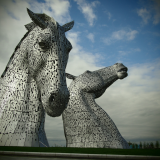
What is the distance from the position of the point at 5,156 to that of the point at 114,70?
16.3 ft

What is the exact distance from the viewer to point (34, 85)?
7.18 feet

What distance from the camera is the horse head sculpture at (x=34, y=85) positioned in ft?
6.06

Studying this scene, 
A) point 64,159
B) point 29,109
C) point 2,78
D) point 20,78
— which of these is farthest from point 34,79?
point 64,159

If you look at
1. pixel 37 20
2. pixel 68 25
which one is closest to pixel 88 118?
pixel 68 25

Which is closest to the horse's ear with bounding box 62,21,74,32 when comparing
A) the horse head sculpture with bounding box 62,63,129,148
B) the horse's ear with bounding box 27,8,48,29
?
the horse's ear with bounding box 27,8,48,29

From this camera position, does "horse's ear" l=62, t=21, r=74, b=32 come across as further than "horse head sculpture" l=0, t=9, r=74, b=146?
Yes

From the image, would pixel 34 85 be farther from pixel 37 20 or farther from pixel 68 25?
pixel 68 25

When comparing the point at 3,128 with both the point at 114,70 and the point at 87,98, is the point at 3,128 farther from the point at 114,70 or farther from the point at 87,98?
the point at 114,70

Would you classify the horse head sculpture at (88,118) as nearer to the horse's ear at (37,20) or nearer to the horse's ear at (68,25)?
the horse's ear at (68,25)

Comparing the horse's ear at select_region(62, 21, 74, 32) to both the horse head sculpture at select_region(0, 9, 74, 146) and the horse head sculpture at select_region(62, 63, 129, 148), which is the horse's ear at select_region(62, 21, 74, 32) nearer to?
the horse head sculpture at select_region(0, 9, 74, 146)

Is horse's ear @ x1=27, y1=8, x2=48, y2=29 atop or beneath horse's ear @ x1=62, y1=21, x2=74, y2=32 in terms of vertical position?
beneath

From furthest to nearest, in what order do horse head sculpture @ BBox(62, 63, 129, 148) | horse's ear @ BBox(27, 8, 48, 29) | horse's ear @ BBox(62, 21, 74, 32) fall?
1. horse head sculpture @ BBox(62, 63, 129, 148)
2. horse's ear @ BBox(62, 21, 74, 32)
3. horse's ear @ BBox(27, 8, 48, 29)

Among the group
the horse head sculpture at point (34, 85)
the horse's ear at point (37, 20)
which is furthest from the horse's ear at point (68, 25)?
the horse's ear at point (37, 20)

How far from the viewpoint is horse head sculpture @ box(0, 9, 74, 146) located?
1.85 meters
